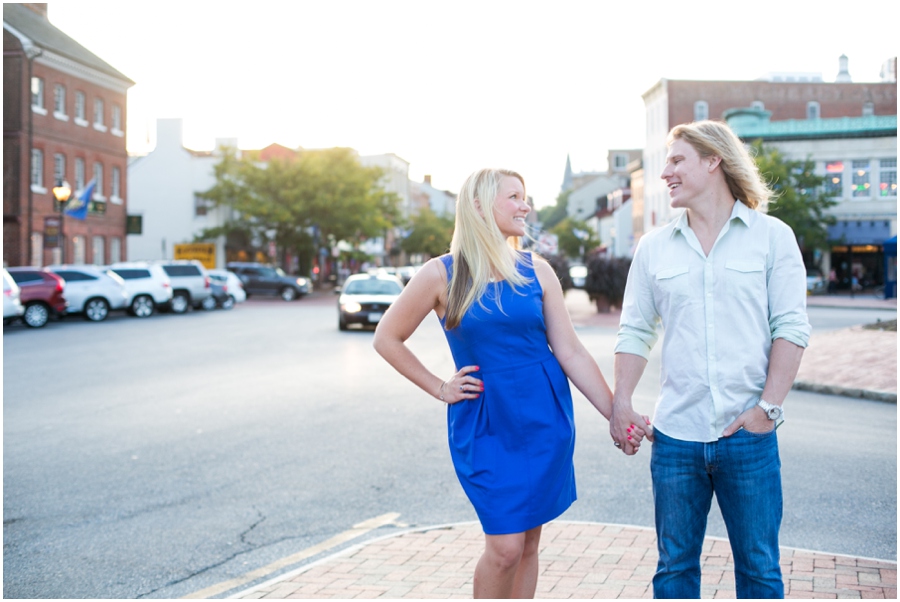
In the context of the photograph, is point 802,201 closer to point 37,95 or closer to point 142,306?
point 142,306

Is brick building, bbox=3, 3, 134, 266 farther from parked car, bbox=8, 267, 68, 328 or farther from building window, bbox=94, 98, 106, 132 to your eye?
parked car, bbox=8, 267, 68, 328

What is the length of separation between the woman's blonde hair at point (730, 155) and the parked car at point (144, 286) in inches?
1186

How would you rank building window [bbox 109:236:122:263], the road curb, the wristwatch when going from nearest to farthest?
1. the wristwatch
2. the road curb
3. building window [bbox 109:236:122:263]

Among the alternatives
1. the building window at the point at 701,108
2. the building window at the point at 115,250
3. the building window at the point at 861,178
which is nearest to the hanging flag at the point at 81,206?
the building window at the point at 115,250

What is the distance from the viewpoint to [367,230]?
5778 centimetres

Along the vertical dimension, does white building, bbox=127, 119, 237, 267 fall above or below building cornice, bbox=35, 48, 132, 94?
below

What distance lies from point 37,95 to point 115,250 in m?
9.06

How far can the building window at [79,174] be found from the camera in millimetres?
43750

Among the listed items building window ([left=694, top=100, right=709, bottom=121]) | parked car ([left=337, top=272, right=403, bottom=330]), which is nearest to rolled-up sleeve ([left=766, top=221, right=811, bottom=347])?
parked car ([left=337, top=272, right=403, bottom=330])

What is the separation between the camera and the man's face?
3.39 meters

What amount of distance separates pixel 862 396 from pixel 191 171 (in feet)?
186

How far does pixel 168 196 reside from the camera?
210 ft

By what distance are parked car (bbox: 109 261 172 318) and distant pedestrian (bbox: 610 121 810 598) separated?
3012cm

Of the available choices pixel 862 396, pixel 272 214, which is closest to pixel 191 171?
pixel 272 214
